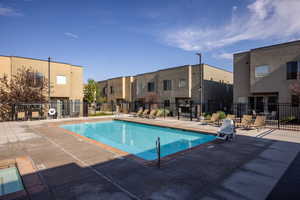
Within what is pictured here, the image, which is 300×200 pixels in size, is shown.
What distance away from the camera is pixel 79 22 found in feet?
42.4

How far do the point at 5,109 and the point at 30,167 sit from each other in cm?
1723

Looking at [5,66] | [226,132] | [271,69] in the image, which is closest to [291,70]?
[271,69]

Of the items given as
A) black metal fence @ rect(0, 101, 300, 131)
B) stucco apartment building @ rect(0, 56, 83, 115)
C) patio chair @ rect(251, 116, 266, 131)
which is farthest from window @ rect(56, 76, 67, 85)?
patio chair @ rect(251, 116, 266, 131)

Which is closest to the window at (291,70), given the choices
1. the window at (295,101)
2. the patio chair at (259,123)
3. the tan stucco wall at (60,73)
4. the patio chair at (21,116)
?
the window at (295,101)

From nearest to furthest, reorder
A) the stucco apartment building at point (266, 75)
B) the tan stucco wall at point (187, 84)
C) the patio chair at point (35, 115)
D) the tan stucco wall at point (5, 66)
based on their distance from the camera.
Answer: the stucco apartment building at point (266, 75) < the patio chair at point (35, 115) < the tan stucco wall at point (5, 66) < the tan stucco wall at point (187, 84)

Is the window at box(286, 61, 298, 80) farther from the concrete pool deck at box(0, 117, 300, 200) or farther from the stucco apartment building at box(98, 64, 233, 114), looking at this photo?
the concrete pool deck at box(0, 117, 300, 200)

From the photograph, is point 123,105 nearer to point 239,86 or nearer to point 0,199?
point 239,86

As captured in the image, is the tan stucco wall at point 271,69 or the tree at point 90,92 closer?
the tan stucco wall at point 271,69

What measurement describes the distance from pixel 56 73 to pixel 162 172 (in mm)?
22101

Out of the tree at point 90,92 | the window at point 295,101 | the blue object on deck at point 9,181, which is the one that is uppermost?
the tree at point 90,92

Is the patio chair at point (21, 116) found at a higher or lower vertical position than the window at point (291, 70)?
lower

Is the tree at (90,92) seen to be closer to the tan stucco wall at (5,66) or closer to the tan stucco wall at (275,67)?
the tan stucco wall at (5,66)

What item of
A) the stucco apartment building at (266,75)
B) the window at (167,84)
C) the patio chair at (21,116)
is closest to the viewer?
the stucco apartment building at (266,75)

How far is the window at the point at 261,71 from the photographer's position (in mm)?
15641
